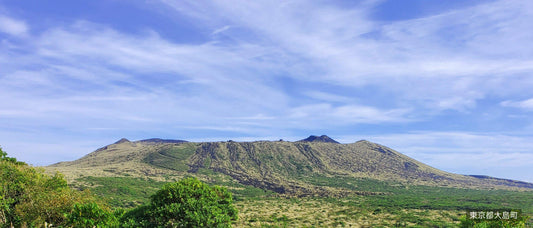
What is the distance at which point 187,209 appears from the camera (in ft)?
111

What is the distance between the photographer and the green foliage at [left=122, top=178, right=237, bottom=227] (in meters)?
33.5

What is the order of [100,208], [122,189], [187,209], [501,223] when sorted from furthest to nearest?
1. [122,189]
2. [501,223]
3. [187,209]
4. [100,208]

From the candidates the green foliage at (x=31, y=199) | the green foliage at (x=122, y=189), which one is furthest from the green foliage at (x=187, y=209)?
the green foliage at (x=122, y=189)

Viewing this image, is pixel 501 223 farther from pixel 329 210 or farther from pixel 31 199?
pixel 329 210

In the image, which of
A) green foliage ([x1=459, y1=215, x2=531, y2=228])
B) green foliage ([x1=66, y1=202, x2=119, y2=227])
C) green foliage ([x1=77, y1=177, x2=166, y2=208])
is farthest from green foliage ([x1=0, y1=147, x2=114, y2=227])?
green foliage ([x1=77, y1=177, x2=166, y2=208])

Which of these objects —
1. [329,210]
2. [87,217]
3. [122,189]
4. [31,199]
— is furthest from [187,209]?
[122,189]

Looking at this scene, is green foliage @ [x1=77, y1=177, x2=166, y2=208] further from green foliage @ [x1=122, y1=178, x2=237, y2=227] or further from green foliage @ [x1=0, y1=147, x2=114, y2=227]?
green foliage @ [x1=122, y1=178, x2=237, y2=227]

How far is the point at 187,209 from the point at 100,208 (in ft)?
28.7

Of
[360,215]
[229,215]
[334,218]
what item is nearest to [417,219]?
[360,215]

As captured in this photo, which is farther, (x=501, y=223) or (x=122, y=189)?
(x=122, y=189)

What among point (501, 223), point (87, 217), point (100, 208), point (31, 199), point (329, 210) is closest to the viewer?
point (87, 217)

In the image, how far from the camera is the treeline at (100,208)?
1249 inches

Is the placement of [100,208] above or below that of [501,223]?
below

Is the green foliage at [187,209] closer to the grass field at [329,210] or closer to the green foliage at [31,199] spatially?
the green foliage at [31,199]
